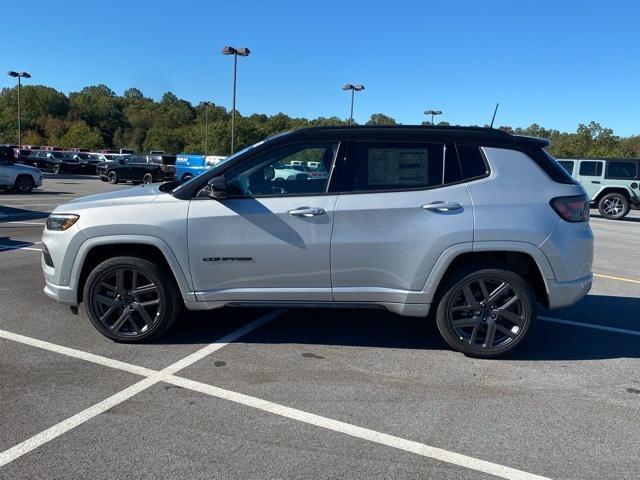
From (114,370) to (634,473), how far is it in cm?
348

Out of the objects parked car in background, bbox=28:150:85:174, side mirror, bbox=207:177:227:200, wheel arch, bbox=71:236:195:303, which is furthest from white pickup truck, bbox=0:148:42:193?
parked car in background, bbox=28:150:85:174

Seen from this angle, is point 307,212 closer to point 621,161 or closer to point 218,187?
point 218,187

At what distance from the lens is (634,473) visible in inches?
114

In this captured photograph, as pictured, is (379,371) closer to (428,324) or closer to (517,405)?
(517,405)

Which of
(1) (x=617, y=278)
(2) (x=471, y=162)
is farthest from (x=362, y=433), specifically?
(1) (x=617, y=278)

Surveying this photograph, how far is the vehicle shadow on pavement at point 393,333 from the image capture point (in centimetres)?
478

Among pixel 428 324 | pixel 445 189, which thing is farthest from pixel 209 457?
pixel 428 324

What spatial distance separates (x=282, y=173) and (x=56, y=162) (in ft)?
143

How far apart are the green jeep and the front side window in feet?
56.0

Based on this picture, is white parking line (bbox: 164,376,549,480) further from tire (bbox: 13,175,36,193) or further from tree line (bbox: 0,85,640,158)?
tree line (bbox: 0,85,640,158)

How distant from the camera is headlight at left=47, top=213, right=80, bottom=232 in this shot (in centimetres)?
446

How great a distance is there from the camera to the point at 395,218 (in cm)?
429

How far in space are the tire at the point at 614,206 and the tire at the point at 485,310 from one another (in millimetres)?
17249

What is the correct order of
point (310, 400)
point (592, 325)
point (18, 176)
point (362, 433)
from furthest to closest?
point (18, 176) < point (592, 325) < point (310, 400) < point (362, 433)
